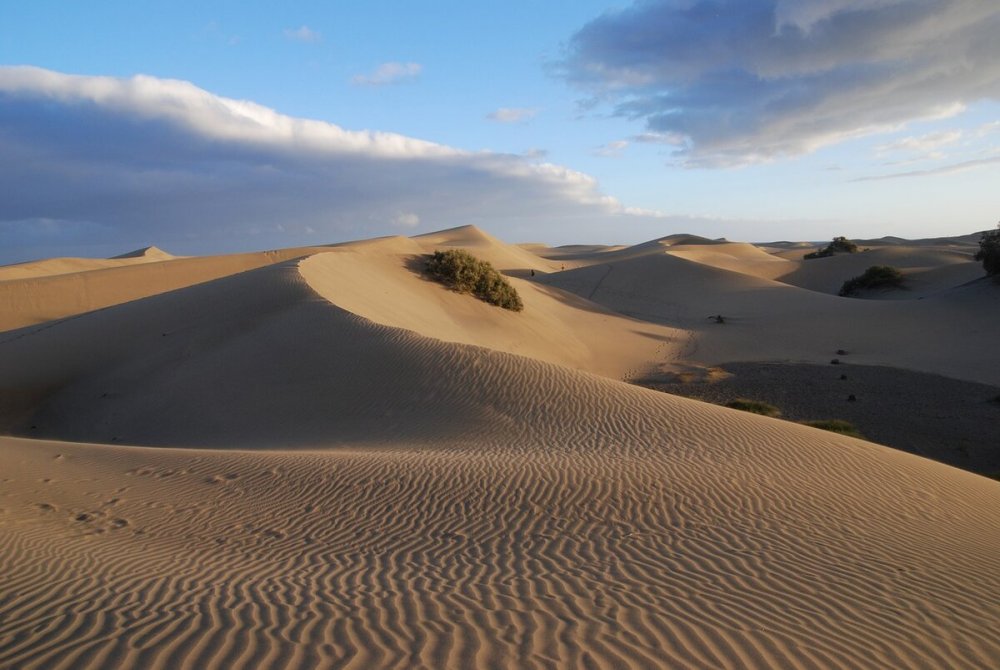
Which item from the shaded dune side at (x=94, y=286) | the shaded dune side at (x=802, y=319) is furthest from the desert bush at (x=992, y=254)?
the shaded dune side at (x=94, y=286)

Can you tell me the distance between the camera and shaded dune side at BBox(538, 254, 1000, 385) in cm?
2442

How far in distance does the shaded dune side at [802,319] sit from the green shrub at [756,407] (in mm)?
7096

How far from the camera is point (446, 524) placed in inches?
273

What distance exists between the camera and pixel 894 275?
43000 mm

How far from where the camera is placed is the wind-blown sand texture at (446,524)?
13.5 feet

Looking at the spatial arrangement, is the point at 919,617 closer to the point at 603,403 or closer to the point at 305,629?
the point at 305,629

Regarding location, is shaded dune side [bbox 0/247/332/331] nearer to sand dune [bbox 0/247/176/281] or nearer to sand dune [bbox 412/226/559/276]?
sand dune [bbox 0/247/176/281]

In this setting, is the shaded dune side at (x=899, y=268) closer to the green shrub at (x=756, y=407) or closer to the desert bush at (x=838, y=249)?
the desert bush at (x=838, y=249)

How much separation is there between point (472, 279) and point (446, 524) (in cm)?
2110

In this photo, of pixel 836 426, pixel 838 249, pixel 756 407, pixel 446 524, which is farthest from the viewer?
pixel 838 249

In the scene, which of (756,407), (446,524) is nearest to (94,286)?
(756,407)

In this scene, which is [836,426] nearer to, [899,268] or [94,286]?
[94,286]

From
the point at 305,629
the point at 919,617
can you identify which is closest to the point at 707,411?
the point at 919,617

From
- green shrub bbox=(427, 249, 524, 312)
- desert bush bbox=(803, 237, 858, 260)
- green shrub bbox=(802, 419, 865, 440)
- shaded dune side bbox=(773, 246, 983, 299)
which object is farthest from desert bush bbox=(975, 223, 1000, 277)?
desert bush bbox=(803, 237, 858, 260)
